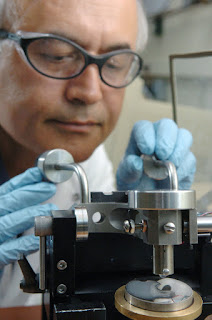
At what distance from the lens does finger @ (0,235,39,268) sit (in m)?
0.80

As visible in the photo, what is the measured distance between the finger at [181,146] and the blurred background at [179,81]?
0.05m

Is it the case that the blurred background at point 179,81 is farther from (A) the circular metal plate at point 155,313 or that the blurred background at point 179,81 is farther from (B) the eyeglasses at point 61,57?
(A) the circular metal plate at point 155,313

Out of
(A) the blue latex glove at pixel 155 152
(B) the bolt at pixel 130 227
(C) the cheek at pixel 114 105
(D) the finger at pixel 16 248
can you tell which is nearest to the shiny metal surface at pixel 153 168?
(A) the blue latex glove at pixel 155 152

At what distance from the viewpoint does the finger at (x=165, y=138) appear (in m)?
0.94

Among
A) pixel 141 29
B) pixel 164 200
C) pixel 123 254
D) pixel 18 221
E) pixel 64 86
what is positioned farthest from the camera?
pixel 141 29

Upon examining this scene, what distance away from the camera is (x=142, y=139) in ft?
3.13

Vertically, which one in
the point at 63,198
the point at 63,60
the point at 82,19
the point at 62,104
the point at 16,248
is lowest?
the point at 16,248

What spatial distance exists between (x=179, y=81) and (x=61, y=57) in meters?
0.39

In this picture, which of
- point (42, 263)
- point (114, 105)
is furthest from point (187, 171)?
point (42, 263)

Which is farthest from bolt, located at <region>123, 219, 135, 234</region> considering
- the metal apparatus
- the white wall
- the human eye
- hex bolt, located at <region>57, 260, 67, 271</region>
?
the white wall

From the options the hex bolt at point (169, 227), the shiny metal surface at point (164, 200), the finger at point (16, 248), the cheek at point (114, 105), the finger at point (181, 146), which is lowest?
the finger at point (16, 248)

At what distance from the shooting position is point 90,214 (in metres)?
0.52

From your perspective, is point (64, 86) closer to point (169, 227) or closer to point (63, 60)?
point (63, 60)

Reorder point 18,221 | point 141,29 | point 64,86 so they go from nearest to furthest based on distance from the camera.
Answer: point 18,221
point 64,86
point 141,29
